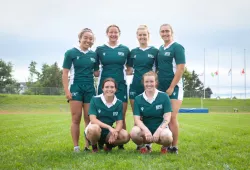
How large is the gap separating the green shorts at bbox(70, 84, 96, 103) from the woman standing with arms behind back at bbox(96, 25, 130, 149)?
9.1 inches

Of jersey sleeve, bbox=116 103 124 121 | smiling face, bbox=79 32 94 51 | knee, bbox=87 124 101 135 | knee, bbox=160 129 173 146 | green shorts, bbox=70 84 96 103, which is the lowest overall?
knee, bbox=160 129 173 146

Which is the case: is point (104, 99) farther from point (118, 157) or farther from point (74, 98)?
point (118, 157)

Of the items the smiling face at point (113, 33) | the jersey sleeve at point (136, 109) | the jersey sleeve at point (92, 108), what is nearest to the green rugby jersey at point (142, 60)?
the smiling face at point (113, 33)

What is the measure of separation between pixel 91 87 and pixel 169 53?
1.58 m

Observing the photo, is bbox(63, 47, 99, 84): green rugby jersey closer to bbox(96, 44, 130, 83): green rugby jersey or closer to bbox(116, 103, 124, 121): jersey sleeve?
bbox(96, 44, 130, 83): green rugby jersey

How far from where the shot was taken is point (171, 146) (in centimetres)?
540

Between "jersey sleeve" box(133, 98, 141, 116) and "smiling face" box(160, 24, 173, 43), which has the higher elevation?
"smiling face" box(160, 24, 173, 43)

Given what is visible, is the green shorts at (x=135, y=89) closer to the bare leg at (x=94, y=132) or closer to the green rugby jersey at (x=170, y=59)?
the green rugby jersey at (x=170, y=59)

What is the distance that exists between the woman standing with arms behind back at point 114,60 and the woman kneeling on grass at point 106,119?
317 mm

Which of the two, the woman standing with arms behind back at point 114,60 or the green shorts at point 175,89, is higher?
the woman standing with arms behind back at point 114,60

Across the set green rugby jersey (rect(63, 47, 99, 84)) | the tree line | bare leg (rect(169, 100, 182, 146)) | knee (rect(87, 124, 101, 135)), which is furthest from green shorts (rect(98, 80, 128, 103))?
the tree line

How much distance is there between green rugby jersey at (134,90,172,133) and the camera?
5.19 meters

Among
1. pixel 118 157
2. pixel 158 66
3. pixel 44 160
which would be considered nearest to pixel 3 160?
pixel 44 160

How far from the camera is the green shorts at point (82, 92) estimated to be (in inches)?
216
